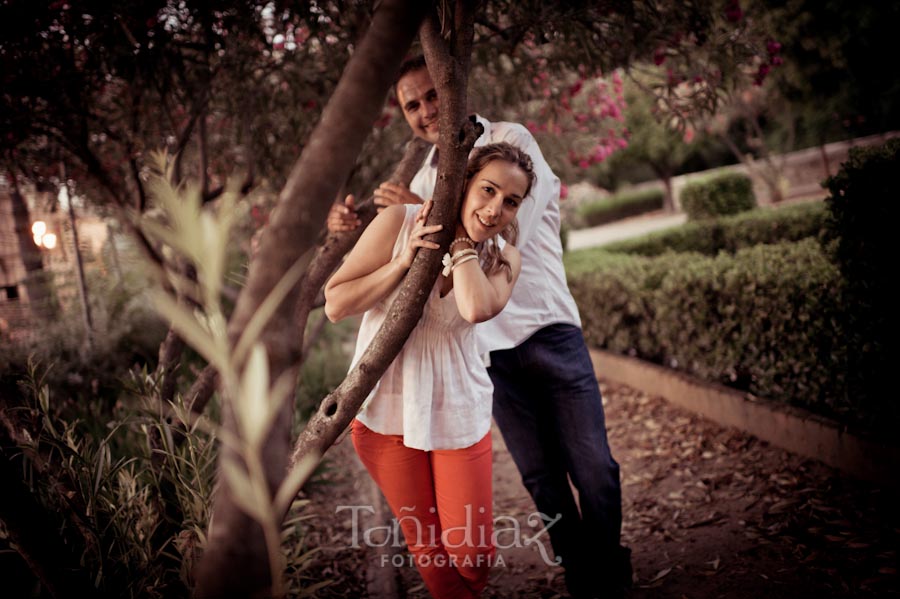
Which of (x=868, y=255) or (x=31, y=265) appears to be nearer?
(x=868, y=255)

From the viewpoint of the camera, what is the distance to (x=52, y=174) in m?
5.58

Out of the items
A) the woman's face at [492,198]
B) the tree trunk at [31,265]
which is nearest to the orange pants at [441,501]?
the woman's face at [492,198]

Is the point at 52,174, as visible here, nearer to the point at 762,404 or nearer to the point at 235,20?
the point at 235,20

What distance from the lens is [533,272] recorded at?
2555mm

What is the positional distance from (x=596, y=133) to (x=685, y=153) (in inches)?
915

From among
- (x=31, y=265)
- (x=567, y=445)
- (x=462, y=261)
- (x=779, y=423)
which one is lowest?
(x=779, y=423)

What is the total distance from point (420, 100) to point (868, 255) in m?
2.57

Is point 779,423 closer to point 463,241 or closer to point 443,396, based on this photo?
point 443,396

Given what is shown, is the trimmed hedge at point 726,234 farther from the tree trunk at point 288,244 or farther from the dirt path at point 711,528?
the tree trunk at point 288,244

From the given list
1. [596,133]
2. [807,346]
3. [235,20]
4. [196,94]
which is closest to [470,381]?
[235,20]

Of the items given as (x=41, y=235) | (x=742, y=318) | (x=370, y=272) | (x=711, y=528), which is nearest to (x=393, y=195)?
(x=370, y=272)

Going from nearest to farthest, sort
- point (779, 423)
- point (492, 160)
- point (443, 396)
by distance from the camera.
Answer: point (492, 160)
point (443, 396)
point (779, 423)

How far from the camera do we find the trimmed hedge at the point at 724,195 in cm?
1364

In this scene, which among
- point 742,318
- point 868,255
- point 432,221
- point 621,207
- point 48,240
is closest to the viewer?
point 432,221
